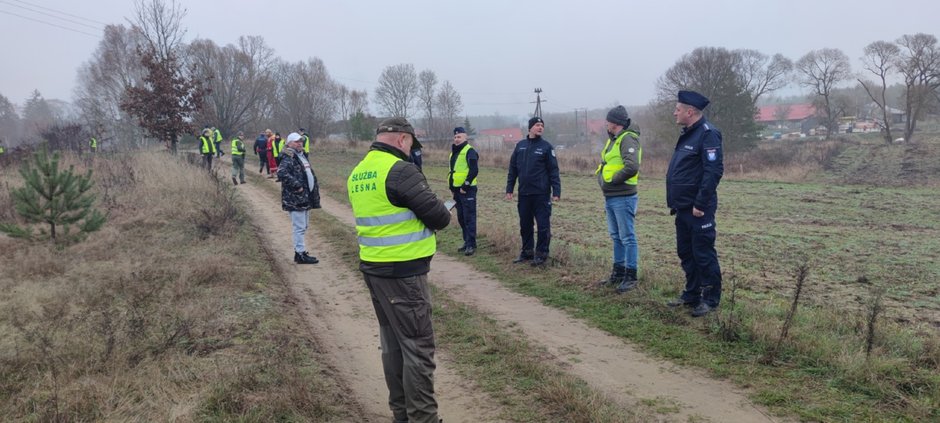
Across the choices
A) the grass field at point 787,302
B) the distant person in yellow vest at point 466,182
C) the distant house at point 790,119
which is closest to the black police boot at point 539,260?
the grass field at point 787,302

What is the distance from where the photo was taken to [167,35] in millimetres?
27625

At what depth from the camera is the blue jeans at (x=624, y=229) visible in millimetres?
6500

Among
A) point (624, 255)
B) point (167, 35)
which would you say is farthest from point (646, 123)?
point (624, 255)

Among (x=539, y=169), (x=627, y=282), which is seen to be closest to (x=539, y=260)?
(x=539, y=169)

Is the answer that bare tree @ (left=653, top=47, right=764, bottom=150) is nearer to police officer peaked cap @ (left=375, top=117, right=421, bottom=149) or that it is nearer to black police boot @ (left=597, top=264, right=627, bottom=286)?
black police boot @ (left=597, top=264, right=627, bottom=286)

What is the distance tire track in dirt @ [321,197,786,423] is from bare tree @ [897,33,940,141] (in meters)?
61.2

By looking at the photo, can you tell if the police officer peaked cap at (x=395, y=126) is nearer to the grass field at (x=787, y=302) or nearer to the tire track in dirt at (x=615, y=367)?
the tire track in dirt at (x=615, y=367)

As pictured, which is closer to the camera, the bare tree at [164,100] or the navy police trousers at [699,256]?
the navy police trousers at [699,256]

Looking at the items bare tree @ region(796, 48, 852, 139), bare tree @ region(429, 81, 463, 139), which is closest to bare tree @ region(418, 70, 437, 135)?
bare tree @ region(429, 81, 463, 139)

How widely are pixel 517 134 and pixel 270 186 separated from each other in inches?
3343

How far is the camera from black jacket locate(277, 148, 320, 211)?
8.45 m

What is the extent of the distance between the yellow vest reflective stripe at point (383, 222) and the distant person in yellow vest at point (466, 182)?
5.10 metres

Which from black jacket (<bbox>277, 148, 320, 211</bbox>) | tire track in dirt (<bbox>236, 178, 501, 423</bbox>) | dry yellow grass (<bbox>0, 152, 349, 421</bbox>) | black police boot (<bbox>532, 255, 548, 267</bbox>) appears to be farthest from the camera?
black jacket (<bbox>277, 148, 320, 211</bbox>)

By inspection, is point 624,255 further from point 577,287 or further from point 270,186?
point 270,186
